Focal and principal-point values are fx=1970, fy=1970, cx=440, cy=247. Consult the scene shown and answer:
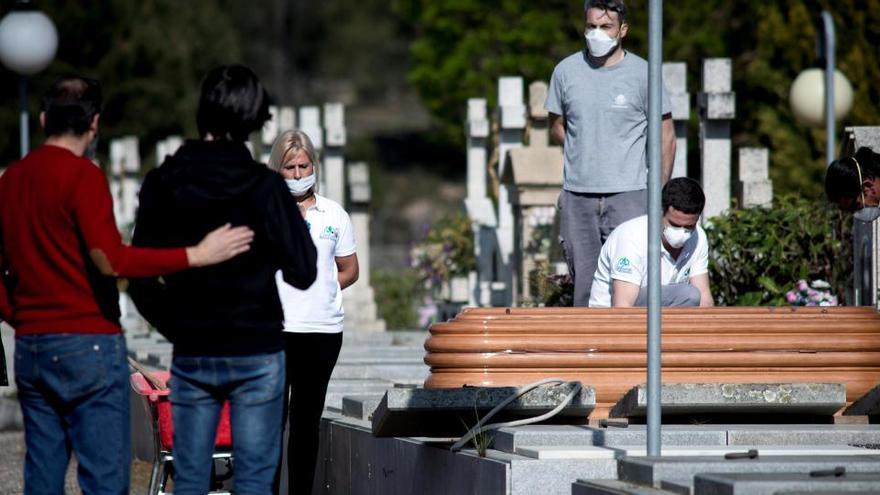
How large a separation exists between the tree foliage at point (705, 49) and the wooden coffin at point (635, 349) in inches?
691

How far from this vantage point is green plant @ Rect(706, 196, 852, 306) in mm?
11219

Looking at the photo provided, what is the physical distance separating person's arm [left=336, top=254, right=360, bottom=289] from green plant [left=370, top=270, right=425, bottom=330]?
12480 millimetres

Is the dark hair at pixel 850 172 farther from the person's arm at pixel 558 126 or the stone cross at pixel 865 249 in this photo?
the person's arm at pixel 558 126

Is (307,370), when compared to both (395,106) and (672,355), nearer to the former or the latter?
(672,355)

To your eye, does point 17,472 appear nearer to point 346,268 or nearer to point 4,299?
point 346,268

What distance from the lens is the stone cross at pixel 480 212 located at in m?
17.1

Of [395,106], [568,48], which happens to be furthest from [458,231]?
[395,106]

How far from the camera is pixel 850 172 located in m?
9.17

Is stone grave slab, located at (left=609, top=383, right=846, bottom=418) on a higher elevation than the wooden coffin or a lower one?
lower

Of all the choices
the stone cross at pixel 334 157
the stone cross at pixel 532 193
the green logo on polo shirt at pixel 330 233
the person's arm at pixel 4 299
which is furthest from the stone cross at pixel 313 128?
the person's arm at pixel 4 299

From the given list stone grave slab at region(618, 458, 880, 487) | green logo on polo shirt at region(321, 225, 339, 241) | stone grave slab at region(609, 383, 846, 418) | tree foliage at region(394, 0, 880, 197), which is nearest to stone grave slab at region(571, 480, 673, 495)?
stone grave slab at region(618, 458, 880, 487)

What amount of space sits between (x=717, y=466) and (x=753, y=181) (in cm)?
694

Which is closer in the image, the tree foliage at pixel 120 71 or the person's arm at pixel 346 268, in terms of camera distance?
the person's arm at pixel 346 268

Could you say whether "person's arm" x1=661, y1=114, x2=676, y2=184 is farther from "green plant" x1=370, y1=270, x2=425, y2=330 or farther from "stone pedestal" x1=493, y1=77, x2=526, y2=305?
"green plant" x1=370, y1=270, x2=425, y2=330
